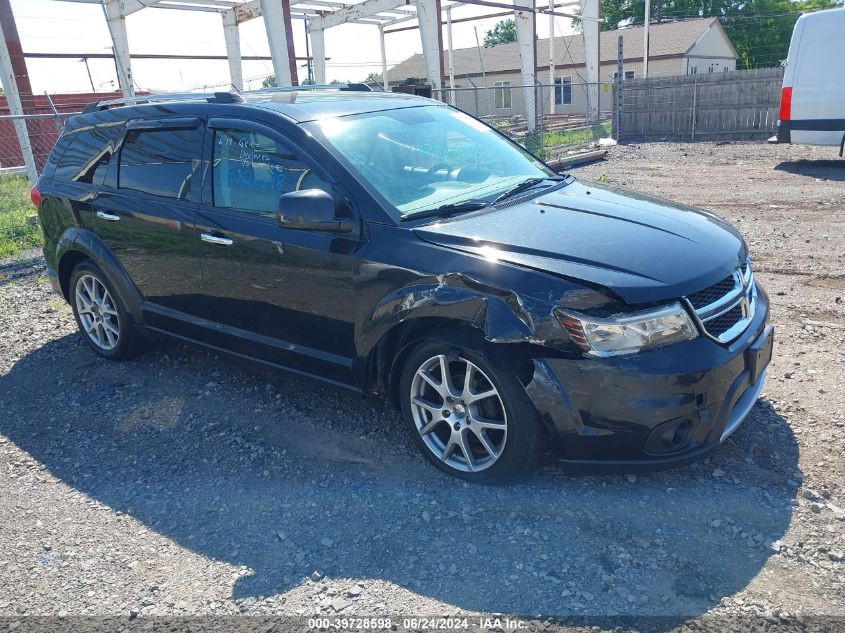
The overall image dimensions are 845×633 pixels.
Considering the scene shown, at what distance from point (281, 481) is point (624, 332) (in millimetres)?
1939

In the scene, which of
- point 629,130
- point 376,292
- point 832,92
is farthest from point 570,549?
point 629,130

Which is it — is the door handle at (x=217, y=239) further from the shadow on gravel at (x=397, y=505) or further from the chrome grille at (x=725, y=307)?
the chrome grille at (x=725, y=307)

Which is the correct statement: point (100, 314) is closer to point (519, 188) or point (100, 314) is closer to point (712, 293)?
point (519, 188)

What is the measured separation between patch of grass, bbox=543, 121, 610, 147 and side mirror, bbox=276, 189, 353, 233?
16.9m

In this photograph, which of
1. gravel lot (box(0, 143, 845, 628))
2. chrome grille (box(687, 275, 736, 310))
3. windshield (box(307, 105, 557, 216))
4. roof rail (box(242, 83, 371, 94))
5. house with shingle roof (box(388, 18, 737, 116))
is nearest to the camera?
gravel lot (box(0, 143, 845, 628))

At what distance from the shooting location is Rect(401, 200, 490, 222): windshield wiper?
11.7ft

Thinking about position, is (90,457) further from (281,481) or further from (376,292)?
(376,292)

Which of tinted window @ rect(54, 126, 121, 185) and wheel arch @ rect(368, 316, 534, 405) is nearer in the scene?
wheel arch @ rect(368, 316, 534, 405)

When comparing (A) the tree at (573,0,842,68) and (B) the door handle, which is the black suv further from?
(A) the tree at (573,0,842,68)

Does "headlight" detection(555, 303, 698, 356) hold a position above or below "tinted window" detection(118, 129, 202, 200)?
below

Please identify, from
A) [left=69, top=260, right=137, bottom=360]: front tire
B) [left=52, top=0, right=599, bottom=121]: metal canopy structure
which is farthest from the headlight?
[left=52, top=0, right=599, bottom=121]: metal canopy structure

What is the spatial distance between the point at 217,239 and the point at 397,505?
6.41 ft

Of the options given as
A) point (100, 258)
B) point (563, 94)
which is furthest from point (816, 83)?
point (563, 94)

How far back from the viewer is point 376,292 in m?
3.50
